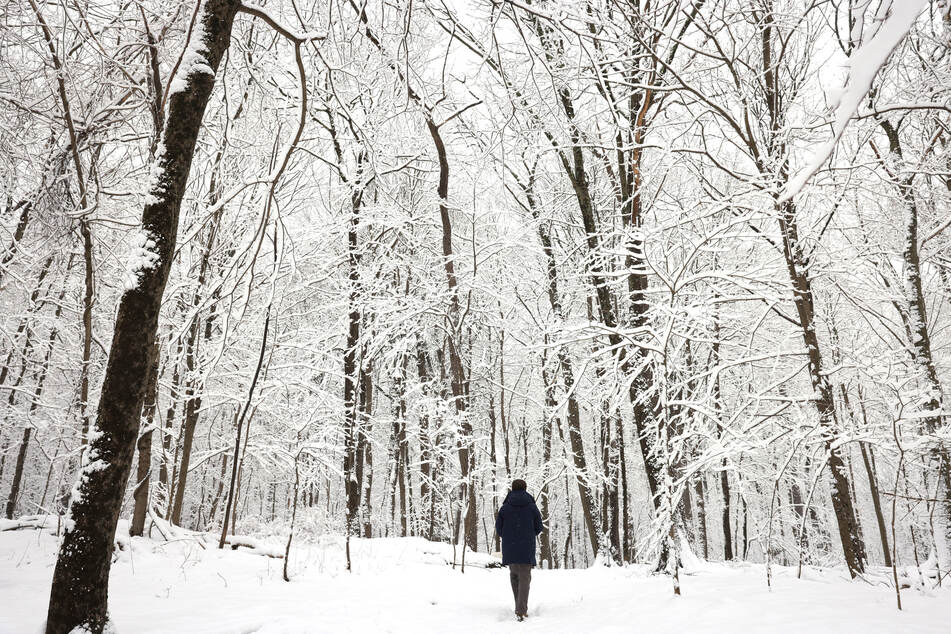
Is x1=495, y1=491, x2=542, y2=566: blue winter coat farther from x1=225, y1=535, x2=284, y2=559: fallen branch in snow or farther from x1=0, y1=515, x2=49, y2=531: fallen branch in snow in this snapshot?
x1=0, y1=515, x2=49, y2=531: fallen branch in snow

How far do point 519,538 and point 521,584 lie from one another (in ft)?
1.57

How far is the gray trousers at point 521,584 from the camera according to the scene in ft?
18.7

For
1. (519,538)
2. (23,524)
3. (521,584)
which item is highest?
(519,538)

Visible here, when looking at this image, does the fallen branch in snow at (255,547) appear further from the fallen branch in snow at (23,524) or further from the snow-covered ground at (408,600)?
the fallen branch in snow at (23,524)

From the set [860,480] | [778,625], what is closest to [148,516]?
[778,625]

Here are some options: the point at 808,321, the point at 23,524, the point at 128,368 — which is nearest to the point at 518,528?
the point at 808,321

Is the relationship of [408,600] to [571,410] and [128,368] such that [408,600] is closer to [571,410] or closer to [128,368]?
[128,368]

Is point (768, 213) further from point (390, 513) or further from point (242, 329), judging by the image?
point (390, 513)

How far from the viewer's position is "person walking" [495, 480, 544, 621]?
227 inches

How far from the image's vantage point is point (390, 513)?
960 inches

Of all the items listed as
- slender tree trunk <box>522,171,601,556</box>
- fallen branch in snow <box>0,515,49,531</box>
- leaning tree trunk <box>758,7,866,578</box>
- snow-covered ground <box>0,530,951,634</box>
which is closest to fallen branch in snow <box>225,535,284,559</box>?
snow-covered ground <box>0,530,951,634</box>

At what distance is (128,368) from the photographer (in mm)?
2994

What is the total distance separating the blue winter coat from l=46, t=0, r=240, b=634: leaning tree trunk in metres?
Answer: 4.02

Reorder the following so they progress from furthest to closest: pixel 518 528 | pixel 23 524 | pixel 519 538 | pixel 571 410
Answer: pixel 571 410, pixel 23 524, pixel 518 528, pixel 519 538
